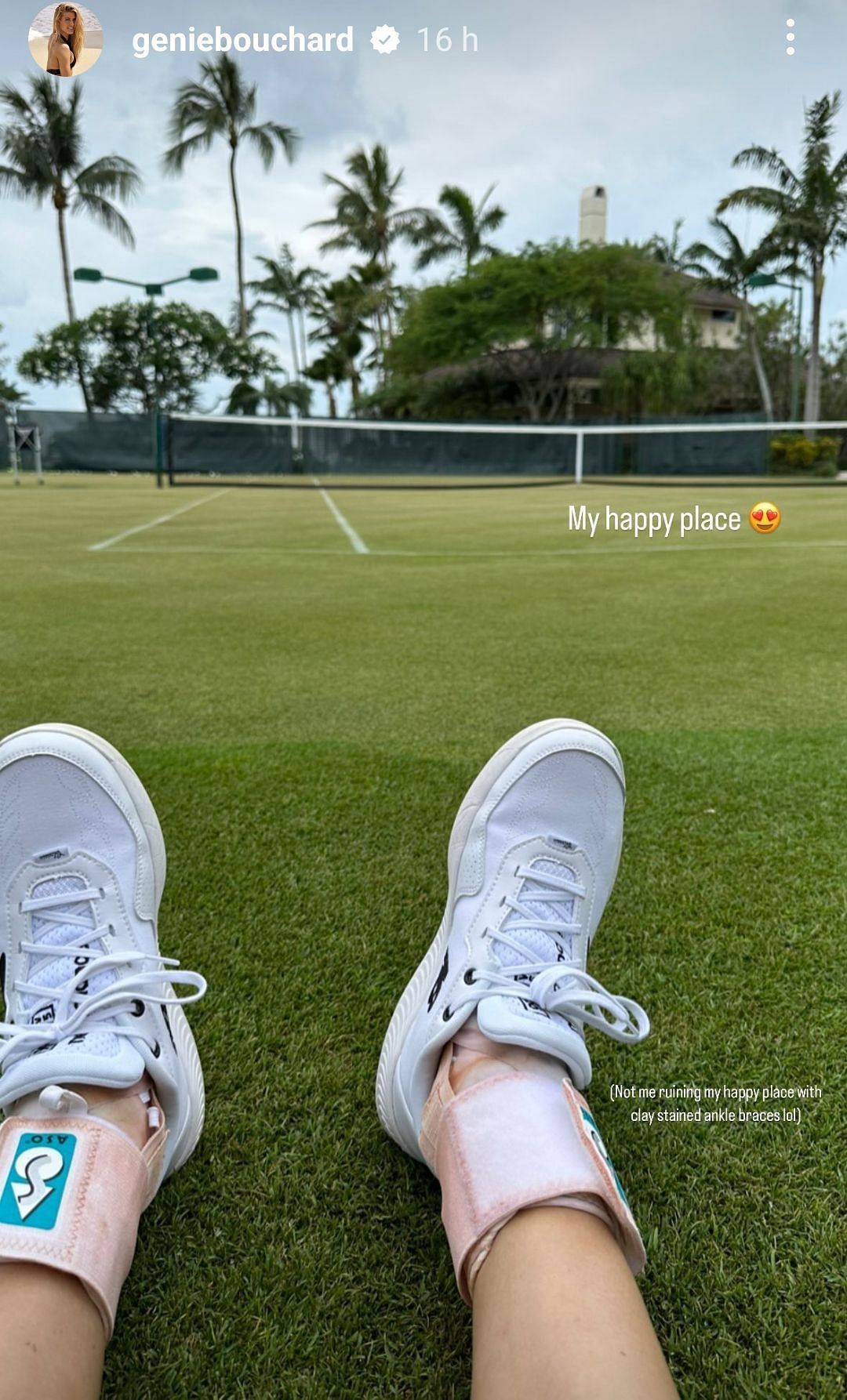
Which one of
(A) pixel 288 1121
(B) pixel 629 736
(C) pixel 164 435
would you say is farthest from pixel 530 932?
(C) pixel 164 435

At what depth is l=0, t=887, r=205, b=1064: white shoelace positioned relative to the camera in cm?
100

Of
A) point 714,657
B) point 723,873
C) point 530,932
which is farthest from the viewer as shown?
point 714,657

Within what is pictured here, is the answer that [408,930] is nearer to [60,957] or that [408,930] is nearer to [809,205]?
[60,957]

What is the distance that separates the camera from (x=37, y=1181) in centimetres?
83

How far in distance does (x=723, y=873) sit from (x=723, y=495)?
12441 millimetres

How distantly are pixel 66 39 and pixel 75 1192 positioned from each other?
4.69 metres

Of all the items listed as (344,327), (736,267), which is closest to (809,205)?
(736,267)

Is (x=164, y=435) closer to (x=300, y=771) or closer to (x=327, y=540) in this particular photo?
(x=327, y=540)

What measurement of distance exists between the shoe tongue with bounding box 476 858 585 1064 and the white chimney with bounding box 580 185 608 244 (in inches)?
1759

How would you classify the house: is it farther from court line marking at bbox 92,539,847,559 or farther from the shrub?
court line marking at bbox 92,539,847,559

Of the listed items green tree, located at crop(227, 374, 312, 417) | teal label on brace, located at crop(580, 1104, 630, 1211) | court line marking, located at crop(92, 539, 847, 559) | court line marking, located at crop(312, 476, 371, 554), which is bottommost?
teal label on brace, located at crop(580, 1104, 630, 1211)

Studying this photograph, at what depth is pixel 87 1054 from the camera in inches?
37.9

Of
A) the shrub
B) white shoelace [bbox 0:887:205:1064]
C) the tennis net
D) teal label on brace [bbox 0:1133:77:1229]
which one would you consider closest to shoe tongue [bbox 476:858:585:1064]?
white shoelace [bbox 0:887:205:1064]

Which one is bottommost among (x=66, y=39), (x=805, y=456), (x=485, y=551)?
(x=485, y=551)
